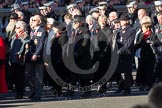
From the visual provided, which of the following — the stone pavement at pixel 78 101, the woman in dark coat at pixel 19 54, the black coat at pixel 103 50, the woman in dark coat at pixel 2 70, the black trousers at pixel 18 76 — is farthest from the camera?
the black coat at pixel 103 50

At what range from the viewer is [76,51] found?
36.5ft

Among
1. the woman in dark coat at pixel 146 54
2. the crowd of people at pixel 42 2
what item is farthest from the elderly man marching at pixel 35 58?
the crowd of people at pixel 42 2

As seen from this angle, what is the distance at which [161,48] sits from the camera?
11.9 meters

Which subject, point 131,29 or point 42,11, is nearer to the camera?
point 131,29

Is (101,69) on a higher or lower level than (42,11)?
lower

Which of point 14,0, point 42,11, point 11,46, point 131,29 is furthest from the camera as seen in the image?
point 14,0

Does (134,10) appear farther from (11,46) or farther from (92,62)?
(11,46)

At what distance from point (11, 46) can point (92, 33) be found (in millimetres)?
1755

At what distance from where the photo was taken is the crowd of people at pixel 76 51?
35.2 ft

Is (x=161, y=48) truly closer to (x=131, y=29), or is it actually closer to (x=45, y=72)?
(x=131, y=29)

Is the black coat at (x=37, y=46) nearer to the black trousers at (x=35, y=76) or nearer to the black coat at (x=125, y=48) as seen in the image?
the black trousers at (x=35, y=76)

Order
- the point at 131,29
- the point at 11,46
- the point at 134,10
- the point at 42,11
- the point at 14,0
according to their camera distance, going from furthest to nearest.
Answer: the point at 14,0
the point at 134,10
the point at 42,11
the point at 131,29
the point at 11,46

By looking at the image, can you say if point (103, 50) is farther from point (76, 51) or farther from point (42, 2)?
point (42, 2)

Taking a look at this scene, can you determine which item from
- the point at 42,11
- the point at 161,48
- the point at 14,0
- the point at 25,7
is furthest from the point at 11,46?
the point at 14,0
